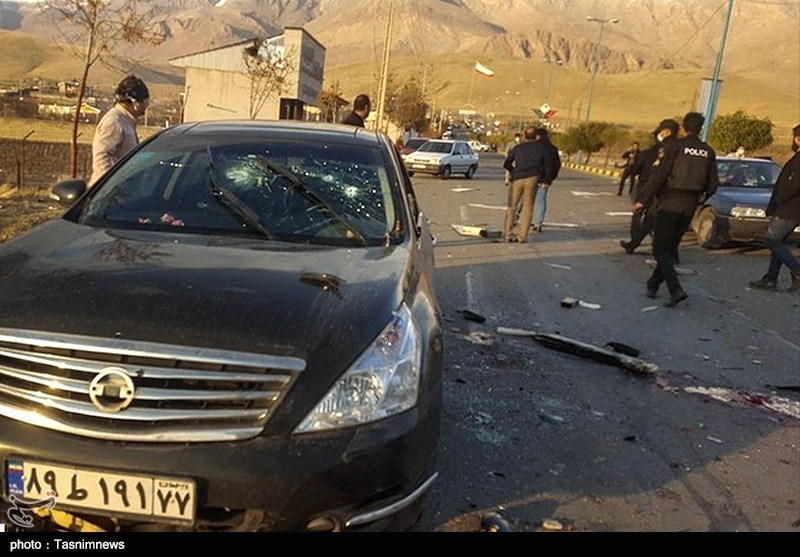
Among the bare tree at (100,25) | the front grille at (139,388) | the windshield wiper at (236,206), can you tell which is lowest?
the front grille at (139,388)

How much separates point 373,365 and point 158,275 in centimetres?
93

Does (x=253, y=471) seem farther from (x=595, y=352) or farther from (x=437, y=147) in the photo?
(x=437, y=147)

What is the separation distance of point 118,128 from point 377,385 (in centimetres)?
427

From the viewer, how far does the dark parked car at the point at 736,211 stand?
39.1ft

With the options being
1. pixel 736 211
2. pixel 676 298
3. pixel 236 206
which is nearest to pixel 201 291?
pixel 236 206

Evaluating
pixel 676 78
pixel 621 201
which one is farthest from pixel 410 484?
pixel 676 78

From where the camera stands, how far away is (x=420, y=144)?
96.4ft

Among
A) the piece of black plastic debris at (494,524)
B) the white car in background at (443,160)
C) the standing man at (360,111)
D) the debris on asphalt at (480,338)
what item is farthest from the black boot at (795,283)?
the white car in background at (443,160)

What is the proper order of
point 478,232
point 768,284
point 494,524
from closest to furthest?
point 494,524 < point 768,284 < point 478,232

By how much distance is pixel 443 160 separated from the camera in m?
26.8

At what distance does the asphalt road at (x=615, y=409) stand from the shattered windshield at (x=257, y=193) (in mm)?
1368

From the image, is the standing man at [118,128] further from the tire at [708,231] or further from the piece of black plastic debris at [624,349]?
the tire at [708,231]

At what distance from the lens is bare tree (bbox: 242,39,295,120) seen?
107 ft

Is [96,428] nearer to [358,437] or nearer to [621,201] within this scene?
[358,437]
